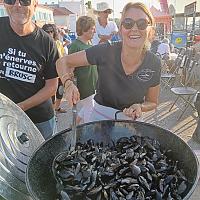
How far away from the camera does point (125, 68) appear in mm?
1928

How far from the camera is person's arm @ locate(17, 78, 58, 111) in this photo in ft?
6.46

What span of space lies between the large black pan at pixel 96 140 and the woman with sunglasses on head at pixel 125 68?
0.32m

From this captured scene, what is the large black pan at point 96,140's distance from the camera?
118cm

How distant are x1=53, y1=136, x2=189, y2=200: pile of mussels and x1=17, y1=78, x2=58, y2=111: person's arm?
717 millimetres

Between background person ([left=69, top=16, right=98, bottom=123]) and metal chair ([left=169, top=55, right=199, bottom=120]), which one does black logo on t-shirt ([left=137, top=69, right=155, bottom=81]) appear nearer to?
background person ([left=69, top=16, right=98, bottom=123])

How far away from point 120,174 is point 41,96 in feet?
3.37

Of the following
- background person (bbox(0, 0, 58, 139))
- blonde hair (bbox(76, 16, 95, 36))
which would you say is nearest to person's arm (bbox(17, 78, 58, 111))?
background person (bbox(0, 0, 58, 139))

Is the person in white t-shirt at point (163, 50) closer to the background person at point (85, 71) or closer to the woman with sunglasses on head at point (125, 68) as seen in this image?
the background person at point (85, 71)

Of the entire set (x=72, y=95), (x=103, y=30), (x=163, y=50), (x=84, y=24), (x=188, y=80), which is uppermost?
(x=84, y=24)

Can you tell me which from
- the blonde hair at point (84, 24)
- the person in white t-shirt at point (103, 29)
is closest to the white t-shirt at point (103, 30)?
the person in white t-shirt at point (103, 29)

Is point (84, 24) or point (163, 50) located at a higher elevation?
point (84, 24)

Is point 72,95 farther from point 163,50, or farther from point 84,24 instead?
point 163,50

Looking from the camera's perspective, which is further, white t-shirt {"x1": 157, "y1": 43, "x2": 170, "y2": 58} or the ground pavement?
white t-shirt {"x1": 157, "y1": 43, "x2": 170, "y2": 58}

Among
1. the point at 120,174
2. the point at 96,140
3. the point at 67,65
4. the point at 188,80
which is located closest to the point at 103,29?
the point at 188,80
